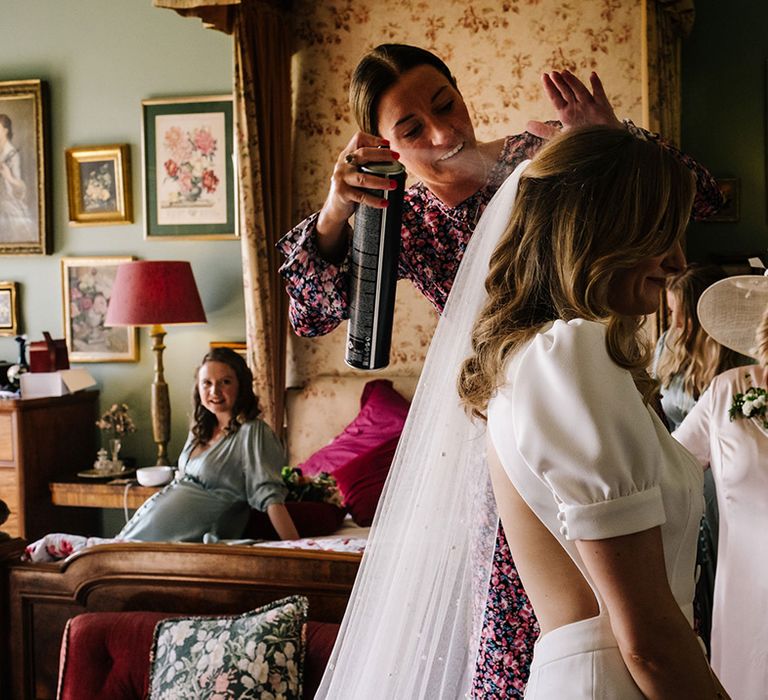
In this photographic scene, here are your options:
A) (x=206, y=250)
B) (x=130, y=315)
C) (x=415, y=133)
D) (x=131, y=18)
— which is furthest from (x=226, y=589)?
(x=131, y=18)

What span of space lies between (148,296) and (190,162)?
2.80 ft

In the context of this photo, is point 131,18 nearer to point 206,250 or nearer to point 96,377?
point 206,250

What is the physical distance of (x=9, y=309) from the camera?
560 cm

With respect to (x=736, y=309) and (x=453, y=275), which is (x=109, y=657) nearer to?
(x=453, y=275)

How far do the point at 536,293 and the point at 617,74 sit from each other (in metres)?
3.59

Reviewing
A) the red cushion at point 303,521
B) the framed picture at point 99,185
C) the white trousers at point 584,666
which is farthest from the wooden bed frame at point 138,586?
the framed picture at point 99,185

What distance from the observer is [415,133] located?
1.52 meters

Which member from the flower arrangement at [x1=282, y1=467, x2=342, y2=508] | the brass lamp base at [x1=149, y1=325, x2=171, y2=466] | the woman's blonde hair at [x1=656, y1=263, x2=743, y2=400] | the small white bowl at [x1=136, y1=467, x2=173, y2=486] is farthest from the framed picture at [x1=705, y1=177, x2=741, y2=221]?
the small white bowl at [x1=136, y1=467, x2=173, y2=486]

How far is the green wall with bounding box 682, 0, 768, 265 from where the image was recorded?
462 centimetres

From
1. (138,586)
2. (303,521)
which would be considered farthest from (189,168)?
(138,586)

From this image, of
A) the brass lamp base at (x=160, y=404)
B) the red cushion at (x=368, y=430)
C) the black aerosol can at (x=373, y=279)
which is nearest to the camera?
the black aerosol can at (x=373, y=279)

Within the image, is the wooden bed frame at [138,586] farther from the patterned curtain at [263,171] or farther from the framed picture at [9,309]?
the framed picture at [9,309]

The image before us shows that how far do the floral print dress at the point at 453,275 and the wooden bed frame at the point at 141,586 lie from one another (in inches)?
41.5

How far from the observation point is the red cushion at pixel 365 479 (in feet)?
13.0
